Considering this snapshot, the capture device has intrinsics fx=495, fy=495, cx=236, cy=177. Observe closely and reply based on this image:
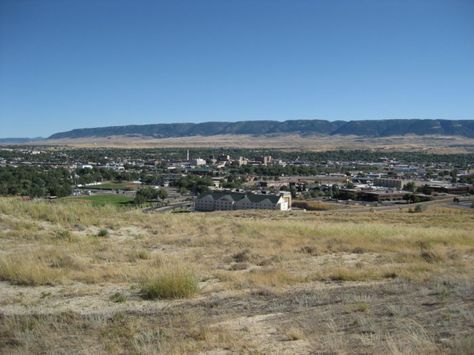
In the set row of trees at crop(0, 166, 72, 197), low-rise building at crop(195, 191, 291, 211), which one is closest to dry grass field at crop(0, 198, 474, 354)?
low-rise building at crop(195, 191, 291, 211)

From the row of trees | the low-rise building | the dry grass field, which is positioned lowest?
the low-rise building

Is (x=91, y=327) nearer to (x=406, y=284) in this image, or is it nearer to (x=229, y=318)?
(x=229, y=318)

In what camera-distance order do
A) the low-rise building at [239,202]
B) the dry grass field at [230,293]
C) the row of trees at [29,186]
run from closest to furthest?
the dry grass field at [230,293] < the low-rise building at [239,202] < the row of trees at [29,186]

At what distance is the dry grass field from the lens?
6.18m

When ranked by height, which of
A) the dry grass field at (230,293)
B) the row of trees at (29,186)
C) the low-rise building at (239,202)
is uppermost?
the dry grass field at (230,293)

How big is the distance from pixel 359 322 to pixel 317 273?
371 centimetres

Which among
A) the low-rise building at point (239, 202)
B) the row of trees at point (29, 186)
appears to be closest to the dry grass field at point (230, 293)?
the low-rise building at point (239, 202)

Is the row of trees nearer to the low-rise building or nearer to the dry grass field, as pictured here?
the low-rise building

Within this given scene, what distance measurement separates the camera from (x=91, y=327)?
22.6 feet

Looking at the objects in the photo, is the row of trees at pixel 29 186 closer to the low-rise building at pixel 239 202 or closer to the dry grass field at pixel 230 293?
the low-rise building at pixel 239 202

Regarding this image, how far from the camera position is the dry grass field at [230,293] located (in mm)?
6184

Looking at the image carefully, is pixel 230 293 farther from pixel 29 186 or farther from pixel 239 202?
pixel 29 186

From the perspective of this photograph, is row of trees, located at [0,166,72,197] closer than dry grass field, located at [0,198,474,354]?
No

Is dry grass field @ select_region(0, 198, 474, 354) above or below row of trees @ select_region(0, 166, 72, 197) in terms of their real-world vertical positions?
above
